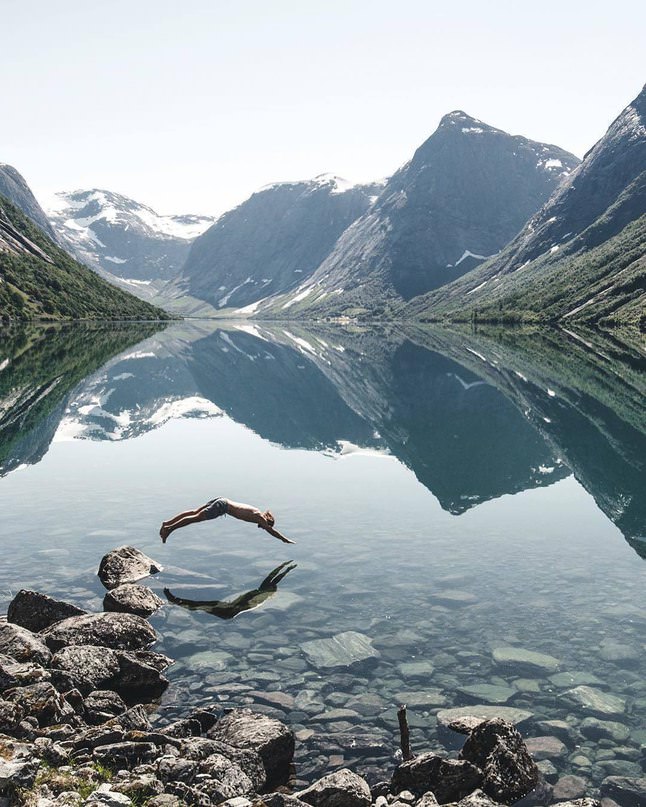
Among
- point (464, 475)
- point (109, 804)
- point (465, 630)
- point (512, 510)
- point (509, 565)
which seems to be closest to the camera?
point (109, 804)

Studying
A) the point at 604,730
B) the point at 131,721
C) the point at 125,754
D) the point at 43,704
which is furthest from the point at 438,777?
the point at 43,704

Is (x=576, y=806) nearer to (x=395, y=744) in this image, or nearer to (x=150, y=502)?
(x=395, y=744)

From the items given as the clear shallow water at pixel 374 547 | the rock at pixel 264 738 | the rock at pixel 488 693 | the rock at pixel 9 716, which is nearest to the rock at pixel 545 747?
the clear shallow water at pixel 374 547

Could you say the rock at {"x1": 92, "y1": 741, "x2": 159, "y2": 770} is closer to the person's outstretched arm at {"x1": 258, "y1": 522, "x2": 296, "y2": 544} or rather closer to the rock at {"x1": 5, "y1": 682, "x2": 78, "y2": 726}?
the rock at {"x1": 5, "y1": 682, "x2": 78, "y2": 726}

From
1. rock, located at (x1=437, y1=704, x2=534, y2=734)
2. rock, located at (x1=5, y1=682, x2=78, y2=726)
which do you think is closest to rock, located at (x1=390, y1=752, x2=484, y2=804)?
rock, located at (x1=437, y1=704, x2=534, y2=734)

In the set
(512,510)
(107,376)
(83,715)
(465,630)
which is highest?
(107,376)

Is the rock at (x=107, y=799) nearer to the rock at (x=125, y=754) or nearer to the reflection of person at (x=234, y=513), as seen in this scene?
the rock at (x=125, y=754)

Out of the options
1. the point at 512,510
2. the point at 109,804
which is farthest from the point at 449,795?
the point at 512,510
